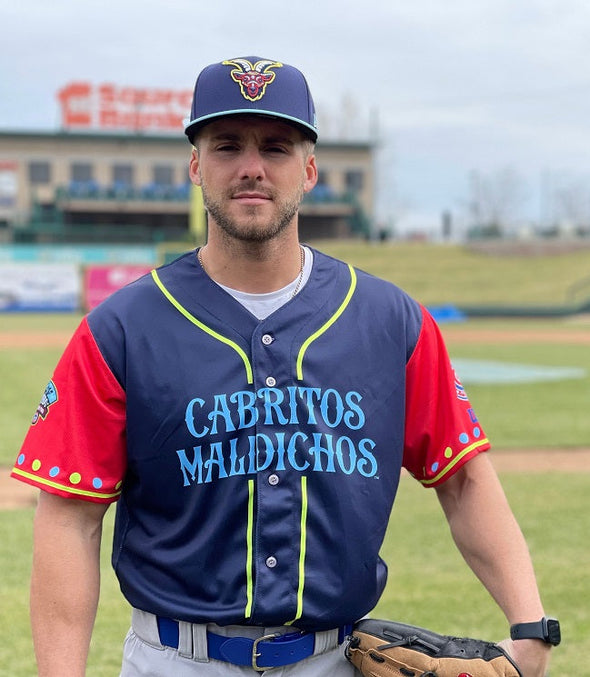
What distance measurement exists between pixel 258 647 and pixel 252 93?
3.93 feet

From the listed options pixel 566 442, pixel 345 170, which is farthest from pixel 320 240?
pixel 566 442

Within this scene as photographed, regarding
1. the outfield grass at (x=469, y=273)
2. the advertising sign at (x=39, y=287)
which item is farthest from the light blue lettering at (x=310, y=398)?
the outfield grass at (x=469, y=273)

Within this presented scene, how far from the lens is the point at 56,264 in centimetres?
3672

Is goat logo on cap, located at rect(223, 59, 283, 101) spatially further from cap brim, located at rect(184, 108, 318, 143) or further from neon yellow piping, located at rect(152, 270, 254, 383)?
neon yellow piping, located at rect(152, 270, 254, 383)

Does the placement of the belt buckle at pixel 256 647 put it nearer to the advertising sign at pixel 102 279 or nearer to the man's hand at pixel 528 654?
the man's hand at pixel 528 654

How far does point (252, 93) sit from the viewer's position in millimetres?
2152

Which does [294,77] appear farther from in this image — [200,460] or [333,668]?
[333,668]

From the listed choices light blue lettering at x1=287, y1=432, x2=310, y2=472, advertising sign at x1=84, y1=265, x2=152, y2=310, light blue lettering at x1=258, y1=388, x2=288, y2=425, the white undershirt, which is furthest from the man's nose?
advertising sign at x1=84, y1=265, x2=152, y2=310

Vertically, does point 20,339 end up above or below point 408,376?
below

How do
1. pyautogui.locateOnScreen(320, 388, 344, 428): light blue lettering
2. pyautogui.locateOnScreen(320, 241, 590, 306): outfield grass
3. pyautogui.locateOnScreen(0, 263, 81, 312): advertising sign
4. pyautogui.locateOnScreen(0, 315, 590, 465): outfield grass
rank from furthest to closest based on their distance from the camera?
1. pyautogui.locateOnScreen(320, 241, 590, 306): outfield grass
2. pyautogui.locateOnScreen(0, 263, 81, 312): advertising sign
3. pyautogui.locateOnScreen(0, 315, 590, 465): outfield grass
4. pyautogui.locateOnScreen(320, 388, 344, 428): light blue lettering

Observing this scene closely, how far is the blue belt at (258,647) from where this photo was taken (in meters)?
2.16

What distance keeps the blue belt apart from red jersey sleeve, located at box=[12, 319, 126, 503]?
0.36m

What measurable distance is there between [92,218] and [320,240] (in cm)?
1358

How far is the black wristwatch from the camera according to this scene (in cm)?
218
